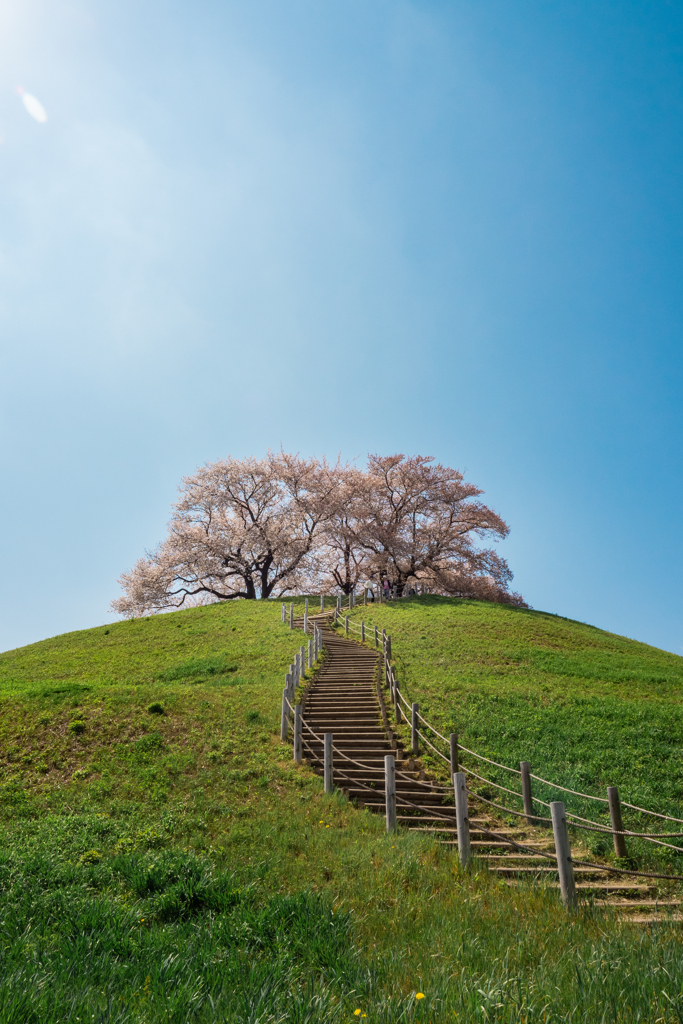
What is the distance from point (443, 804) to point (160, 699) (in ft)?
28.3

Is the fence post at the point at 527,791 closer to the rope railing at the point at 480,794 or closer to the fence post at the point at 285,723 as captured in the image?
the rope railing at the point at 480,794

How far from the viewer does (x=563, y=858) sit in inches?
251

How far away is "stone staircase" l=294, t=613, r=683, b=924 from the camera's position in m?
7.18

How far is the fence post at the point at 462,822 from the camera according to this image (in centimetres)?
754

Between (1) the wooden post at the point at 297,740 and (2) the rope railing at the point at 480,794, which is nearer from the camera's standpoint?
(2) the rope railing at the point at 480,794

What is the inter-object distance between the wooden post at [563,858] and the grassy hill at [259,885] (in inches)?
21.2

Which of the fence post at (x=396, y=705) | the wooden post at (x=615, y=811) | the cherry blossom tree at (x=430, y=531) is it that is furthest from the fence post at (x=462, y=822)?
the cherry blossom tree at (x=430, y=531)

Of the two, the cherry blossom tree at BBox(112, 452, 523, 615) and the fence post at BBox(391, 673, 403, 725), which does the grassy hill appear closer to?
the fence post at BBox(391, 673, 403, 725)

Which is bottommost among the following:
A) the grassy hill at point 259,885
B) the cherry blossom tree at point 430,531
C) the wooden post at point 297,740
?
the grassy hill at point 259,885

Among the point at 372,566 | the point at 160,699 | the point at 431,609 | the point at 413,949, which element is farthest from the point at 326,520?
the point at 413,949

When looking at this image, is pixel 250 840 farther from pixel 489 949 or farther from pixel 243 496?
pixel 243 496

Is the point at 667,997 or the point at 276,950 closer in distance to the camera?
the point at 667,997

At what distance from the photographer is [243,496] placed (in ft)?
164

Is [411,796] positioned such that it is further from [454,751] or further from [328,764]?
[328,764]
